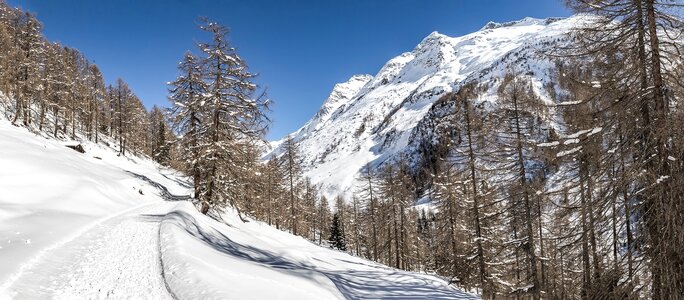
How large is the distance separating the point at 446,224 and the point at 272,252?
16.0 metres

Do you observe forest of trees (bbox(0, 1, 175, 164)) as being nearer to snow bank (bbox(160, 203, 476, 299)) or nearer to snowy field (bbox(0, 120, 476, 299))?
snowy field (bbox(0, 120, 476, 299))

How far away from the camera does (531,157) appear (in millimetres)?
14969

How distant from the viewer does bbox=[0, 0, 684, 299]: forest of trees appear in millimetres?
6797

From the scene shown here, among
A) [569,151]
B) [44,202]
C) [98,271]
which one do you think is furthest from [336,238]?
[569,151]

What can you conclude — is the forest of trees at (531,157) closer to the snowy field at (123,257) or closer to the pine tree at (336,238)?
the snowy field at (123,257)

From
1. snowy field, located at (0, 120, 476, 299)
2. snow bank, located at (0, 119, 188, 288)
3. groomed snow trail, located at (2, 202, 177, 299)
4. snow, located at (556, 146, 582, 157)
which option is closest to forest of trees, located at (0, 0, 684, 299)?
snow, located at (556, 146, 582, 157)

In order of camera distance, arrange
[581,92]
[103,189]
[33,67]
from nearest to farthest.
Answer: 1. [581,92]
2. [103,189]
3. [33,67]

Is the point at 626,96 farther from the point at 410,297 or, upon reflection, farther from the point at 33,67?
the point at 33,67

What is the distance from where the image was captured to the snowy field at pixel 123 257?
743 cm

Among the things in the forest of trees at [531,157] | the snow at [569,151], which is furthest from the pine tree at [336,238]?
the snow at [569,151]

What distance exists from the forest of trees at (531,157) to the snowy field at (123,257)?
490 cm

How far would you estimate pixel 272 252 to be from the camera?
15.8 meters

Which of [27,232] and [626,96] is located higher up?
[626,96]

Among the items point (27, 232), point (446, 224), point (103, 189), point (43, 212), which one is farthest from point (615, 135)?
point (103, 189)
